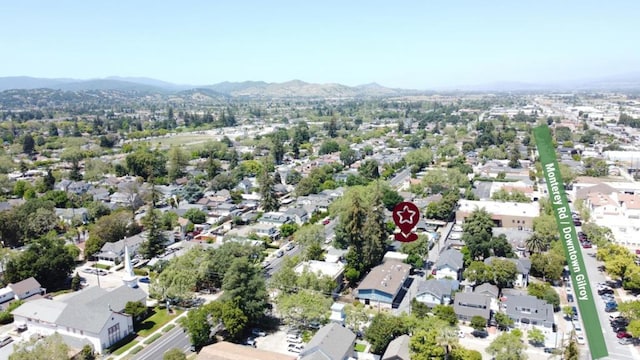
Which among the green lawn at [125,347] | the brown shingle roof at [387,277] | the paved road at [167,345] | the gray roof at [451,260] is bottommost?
the green lawn at [125,347]

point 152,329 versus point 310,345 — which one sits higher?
point 310,345

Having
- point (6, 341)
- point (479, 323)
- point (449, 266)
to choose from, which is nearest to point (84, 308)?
point (6, 341)

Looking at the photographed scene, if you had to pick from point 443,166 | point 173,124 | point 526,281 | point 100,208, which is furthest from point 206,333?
point 173,124

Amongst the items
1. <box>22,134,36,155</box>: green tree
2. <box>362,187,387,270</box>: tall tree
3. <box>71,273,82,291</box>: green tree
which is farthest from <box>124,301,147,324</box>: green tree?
<box>22,134,36,155</box>: green tree

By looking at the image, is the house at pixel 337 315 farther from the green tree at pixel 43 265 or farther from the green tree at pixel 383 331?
the green tree at pixel 43 265

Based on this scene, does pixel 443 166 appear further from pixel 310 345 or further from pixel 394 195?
pixel 310 345

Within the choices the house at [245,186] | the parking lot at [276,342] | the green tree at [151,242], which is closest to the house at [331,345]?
the parking lot at [276,342]

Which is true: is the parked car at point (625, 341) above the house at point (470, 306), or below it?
below

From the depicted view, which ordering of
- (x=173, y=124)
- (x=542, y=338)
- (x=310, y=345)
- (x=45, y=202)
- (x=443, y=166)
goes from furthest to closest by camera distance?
(x=173, y=124)
(x=443, y=166)
(x=45, y=202)
(x=542, y=338)
(x=310, y=345)
